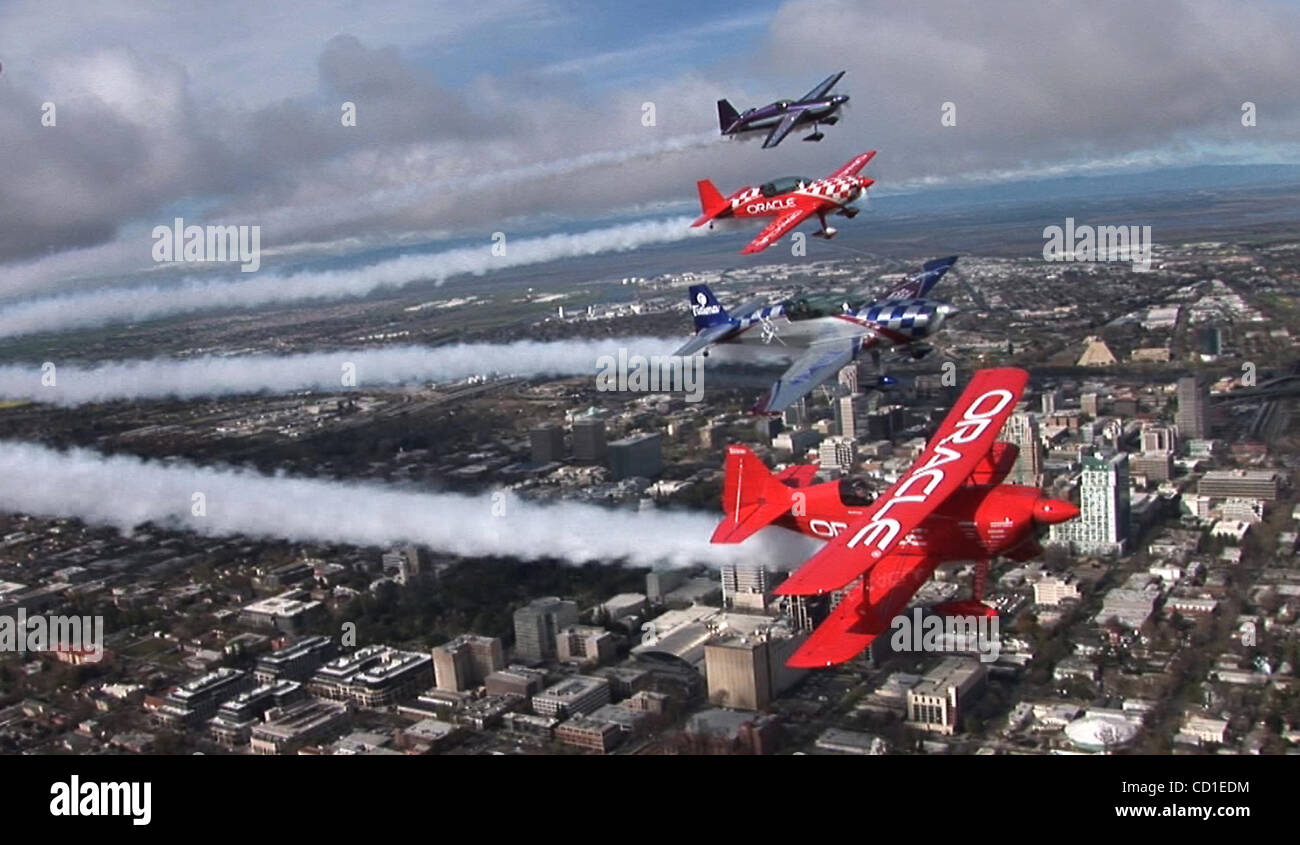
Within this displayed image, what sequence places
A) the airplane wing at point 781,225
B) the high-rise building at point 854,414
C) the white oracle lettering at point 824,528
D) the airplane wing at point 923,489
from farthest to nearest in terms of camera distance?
the high-rise building at point 854,414 < the airplane wing at point 781,225 < the white oracle lettering at point 824,528 < the airplane wing at point 923,489

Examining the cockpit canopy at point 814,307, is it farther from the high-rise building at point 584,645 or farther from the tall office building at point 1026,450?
the tall office building at point 1026,450

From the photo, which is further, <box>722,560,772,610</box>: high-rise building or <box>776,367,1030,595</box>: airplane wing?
<box>722,560,772,610</box>: high-rise building

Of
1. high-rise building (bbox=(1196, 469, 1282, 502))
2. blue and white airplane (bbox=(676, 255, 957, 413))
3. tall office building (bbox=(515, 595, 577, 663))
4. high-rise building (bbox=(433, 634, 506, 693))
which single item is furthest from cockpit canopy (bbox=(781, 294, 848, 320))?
high-rise building (bbox=(1196, 469, 1282, 502))

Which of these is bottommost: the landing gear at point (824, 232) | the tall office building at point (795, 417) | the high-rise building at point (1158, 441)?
the high-rise building at point (1158, 441)

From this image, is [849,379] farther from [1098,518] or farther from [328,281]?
[328,281]

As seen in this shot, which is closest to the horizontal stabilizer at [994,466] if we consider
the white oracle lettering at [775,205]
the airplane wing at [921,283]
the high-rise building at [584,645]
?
the airplane wing at [921,283]

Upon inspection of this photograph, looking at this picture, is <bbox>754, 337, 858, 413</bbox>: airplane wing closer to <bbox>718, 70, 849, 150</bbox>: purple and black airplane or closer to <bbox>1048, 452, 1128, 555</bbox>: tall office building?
<bbox>718, 70, 849, 150</bbox>: purple and black airplane

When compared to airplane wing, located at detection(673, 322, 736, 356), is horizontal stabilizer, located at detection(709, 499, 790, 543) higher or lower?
lower
